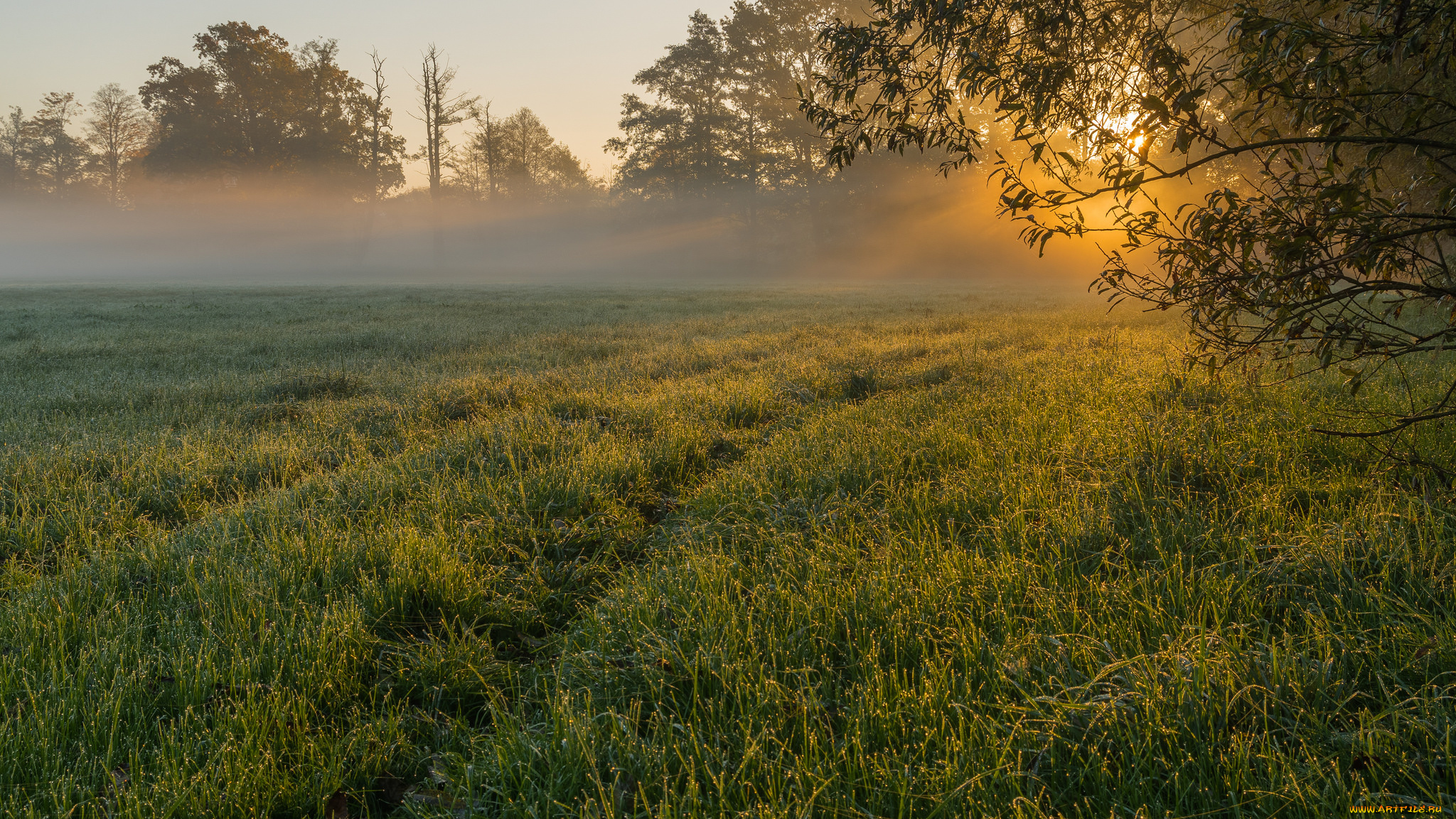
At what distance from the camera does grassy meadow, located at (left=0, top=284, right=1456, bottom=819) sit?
180 centimetres

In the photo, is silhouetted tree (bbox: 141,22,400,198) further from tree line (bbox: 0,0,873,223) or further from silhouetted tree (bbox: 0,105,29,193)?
silhouetted tree (bbox: 0,105,29,193)

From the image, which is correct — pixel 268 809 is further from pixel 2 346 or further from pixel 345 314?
pixel 345 314

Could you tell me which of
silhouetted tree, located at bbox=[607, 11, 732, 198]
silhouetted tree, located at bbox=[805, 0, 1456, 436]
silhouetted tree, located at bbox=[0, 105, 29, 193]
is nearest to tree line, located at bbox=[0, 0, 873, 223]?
silhouetted tree, located at bbox=[607, 11, 732, 198]

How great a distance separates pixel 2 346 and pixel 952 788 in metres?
15.4

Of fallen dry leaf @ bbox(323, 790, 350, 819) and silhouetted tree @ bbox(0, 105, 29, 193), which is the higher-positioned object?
silhouetted tree @ bbox(0, 105, 29, 193)

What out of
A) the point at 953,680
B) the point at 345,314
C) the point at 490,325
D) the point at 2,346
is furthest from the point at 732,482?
the point at 345,314

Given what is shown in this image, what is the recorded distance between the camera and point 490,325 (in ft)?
46.8

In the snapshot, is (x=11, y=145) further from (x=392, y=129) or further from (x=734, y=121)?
(x=734, y=121)

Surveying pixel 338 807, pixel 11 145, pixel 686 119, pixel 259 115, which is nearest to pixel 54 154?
pixel 11 145

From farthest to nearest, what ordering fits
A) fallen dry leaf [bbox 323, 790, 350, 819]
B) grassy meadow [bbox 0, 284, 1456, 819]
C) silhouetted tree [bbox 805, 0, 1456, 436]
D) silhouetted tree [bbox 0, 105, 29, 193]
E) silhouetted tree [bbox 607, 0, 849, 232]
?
silhouetted tree [bbox 0, 105, 29, 193], silhouetted tree [bbox 607, 0, 849, 232], silhouetted tree [bbox 805, 0, 1456, 436], fallen dry leaf [bbox 323, 790, 350, 819], grassy meadow [bbox 0, 284, 1456, 819]

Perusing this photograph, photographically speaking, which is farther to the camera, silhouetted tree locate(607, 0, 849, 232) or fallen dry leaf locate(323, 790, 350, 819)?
silhouetted tree locate(607, 0, 849, 232)

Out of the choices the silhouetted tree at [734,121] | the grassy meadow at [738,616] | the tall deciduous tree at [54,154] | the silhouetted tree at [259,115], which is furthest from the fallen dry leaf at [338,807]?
the tall deciduous tree at [54,154]

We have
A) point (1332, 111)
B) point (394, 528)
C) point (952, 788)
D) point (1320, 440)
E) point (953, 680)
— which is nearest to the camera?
point (952, 788)

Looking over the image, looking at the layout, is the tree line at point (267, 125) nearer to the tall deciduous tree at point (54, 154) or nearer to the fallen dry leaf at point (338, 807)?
the tall deciduous tree at point (54, 154)
